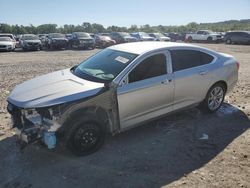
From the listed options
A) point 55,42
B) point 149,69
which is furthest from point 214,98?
point 55,42

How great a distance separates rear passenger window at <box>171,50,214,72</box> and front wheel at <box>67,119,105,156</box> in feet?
6.43

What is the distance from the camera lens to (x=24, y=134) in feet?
14.7

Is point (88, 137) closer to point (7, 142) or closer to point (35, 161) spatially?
point (35, 161)

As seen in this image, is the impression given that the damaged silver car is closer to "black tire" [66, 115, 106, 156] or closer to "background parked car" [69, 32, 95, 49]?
"black tire" [66, 115, 106, 156]

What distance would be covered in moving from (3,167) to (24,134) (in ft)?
2.07

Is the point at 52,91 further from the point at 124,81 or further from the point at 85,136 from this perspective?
the point at 124,81

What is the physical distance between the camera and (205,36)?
38469 mm

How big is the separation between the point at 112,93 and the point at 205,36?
36.0m

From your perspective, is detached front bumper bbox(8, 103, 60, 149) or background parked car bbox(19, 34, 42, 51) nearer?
detached front bumper bbox(8, 103, 60, 149)

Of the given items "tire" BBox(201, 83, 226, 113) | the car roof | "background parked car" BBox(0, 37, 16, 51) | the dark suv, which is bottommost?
the dark suv

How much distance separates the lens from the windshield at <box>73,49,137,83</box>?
5172 mm

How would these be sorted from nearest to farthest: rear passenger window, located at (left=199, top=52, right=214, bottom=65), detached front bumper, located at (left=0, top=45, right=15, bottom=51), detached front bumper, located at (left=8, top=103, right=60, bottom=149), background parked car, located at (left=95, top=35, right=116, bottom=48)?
detached front bumper, located at (left=8, top=103, right=60, bottom=149) < rear passenger window, located at (left=199, top=52, right=214, bottom=65) < detached front bumper, located at (left=0, top=45, right=15, bottom=51) < background parked car, located at (left=95, top=35, right=116, bottom=48)

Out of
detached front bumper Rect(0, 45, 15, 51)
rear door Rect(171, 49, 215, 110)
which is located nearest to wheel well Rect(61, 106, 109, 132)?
rear door Rect(171, 49, 215, 110)

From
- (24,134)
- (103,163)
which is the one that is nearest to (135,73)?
(103,163)
